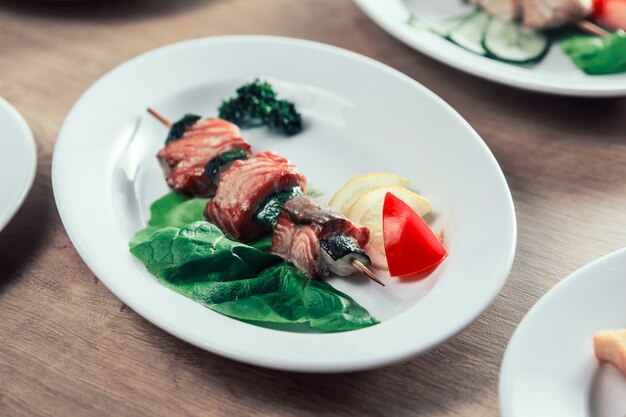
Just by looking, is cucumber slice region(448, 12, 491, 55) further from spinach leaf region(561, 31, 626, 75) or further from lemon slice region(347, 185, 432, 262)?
lemon slice region(347, 185, 432, 262)

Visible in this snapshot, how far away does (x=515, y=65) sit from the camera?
3.10m

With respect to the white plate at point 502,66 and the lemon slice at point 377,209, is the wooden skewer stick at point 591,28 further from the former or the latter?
the lemon slice at point 377,209

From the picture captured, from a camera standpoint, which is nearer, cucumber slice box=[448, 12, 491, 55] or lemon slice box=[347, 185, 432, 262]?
lemon slice box=[347, 185, 432, 262]

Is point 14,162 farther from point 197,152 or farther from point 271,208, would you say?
point 271,208

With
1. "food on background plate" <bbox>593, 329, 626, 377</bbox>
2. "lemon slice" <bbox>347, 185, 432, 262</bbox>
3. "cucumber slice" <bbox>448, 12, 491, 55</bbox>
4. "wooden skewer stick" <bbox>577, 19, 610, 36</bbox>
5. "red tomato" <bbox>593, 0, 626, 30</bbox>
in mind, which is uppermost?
"food on background plate" <bbox>593, 329, 626, 377</bbox>

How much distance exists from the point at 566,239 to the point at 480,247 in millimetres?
470

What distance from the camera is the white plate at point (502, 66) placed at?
9.11ft

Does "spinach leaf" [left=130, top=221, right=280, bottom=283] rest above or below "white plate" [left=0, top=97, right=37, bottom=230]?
above

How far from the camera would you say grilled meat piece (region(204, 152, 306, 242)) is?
2268 mm

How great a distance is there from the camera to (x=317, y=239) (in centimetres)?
211

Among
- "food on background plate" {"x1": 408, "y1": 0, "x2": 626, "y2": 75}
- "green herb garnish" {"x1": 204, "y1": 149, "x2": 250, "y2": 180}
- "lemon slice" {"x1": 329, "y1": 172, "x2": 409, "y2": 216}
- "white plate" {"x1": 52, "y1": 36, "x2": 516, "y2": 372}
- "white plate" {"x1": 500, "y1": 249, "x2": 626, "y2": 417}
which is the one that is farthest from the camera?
"food on background plate" {"x1": 408, "y1": 0, "x2": 626, "y2": 75}

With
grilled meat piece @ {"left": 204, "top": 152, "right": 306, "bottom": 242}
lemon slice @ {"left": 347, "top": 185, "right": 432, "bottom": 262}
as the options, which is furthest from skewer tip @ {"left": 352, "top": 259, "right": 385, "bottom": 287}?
grilled meat piece @ {"left": 204, "top": 152, "right": 306, "bottom": 242}

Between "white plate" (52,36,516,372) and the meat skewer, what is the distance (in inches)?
3.7

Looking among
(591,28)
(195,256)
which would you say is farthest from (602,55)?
(195,256)
